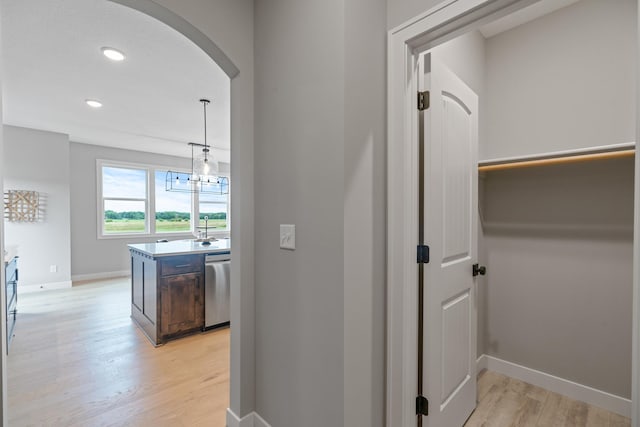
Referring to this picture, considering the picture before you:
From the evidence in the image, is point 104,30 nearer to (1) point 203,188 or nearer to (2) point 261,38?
(2) point 261,38

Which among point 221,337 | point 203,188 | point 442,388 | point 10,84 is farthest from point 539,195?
point 203,188

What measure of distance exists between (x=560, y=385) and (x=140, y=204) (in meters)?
7.33

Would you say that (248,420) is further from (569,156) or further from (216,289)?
(569,156)

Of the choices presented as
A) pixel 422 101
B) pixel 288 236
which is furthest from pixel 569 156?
pixel 288 236

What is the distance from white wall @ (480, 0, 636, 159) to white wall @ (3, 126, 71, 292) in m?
6.46

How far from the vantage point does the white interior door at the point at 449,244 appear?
4.97 ft

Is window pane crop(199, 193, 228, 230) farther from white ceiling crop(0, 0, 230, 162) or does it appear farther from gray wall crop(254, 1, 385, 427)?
gray wall crop(254, 1, 385, 427)

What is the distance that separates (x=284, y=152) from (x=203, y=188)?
6.71 m

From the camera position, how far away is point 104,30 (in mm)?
2273

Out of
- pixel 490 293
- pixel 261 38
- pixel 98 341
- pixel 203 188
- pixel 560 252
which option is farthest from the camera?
pixel 203 188

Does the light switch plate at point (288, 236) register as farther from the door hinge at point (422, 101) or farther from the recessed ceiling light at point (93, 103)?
the recessed ceiling light at point (93, 103)

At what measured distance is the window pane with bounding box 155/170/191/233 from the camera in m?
6.77

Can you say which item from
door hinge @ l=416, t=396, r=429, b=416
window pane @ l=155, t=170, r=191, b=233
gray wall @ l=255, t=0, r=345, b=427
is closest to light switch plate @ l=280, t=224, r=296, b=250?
gray wall @ l=255, t=0, r=345, b=427

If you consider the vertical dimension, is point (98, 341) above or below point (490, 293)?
below
